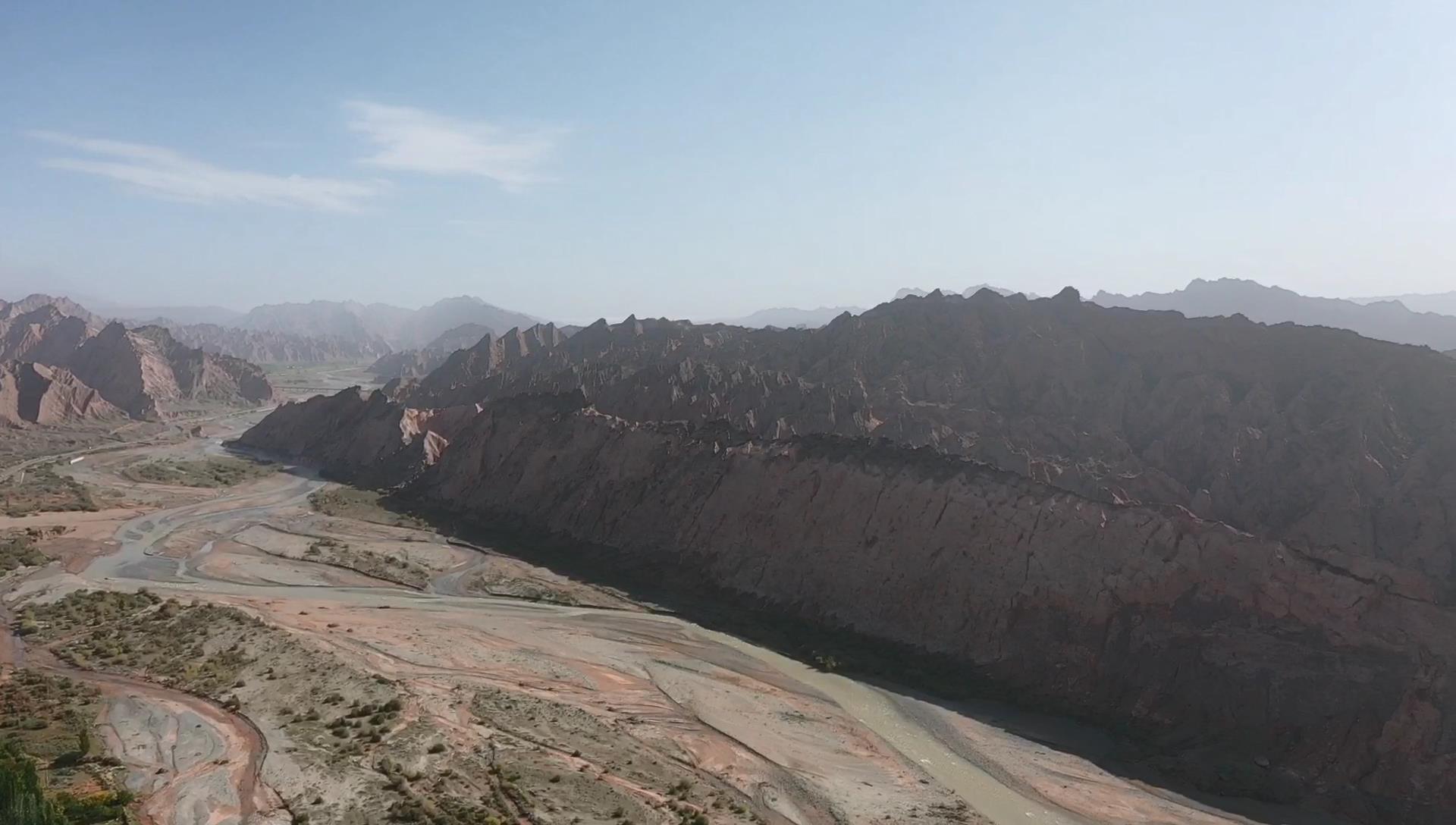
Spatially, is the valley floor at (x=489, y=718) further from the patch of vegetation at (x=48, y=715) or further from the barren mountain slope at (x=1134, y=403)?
the barren mountain slope at (x=1134, y=403)

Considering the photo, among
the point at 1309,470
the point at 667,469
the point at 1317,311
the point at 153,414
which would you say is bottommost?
the point at 153,414

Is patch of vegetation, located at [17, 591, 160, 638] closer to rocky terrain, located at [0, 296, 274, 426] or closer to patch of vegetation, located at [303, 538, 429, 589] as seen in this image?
patch of vegetation, located at [303, 538, 429, 589]

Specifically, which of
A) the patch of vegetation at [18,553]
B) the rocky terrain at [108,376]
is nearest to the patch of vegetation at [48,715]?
the patch of vegetation at [18,553]

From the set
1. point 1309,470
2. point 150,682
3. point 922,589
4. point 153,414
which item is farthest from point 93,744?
point 153,414

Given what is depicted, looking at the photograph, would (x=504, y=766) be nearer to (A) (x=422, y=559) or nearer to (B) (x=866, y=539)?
(B) (x=866, y=539)

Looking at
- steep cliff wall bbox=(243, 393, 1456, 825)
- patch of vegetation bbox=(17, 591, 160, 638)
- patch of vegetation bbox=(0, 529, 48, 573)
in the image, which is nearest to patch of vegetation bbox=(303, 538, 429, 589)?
steep cliff wall bbox=(243, 393, 1456, 825)
